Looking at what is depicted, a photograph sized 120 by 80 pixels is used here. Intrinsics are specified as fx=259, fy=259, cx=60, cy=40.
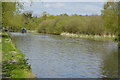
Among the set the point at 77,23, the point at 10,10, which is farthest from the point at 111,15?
the point at 77,23

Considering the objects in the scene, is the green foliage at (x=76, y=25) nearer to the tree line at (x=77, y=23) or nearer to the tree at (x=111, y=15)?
the tree line at (x=77, y=23)

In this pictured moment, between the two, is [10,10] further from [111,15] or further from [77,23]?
[77,23]

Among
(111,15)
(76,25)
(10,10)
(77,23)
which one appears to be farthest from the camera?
(76,25)

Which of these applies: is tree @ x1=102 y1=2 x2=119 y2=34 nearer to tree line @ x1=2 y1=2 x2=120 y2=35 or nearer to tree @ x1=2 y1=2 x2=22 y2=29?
tree line @ x1=2 y1=2 x2=120 y2=35

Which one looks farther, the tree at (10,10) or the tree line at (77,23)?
the tree line at (77,23)

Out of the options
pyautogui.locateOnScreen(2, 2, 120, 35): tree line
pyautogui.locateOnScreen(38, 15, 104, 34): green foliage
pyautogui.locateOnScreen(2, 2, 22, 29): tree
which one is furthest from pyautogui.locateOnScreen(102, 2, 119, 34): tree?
pyautogui.locateOnScreen(38, 15, 104, 34): green foliage

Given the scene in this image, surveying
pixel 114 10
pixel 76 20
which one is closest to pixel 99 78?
pixel 114 10

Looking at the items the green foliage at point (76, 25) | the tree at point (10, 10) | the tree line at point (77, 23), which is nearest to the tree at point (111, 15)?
the tree line at point (77, 23)

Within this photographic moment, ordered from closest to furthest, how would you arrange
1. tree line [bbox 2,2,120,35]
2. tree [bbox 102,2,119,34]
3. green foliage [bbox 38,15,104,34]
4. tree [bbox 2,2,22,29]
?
tree [bbox 2,2,22,29]
tree line [bbox 2,2,120,35]
tree [bbox 102,2,119,34]
green foliage [bbox 38,15,104,34]

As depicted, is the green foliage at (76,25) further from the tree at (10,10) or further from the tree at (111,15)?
the tree at (10,10)

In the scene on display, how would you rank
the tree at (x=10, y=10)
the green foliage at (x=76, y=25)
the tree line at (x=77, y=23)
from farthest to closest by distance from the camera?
the green foliage at (x=76, y=25)
the tree line at (x=77, y=23)
the tree at (x=10, y=10)

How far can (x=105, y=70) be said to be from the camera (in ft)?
54.2

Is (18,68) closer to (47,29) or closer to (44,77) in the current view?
(44,77)

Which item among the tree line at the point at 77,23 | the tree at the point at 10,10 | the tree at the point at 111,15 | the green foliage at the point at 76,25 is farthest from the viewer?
the green foliage at the point at 76,25
